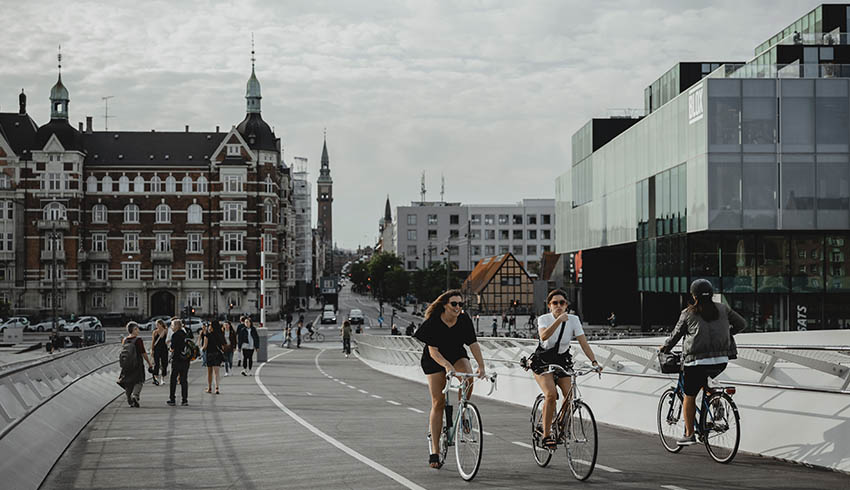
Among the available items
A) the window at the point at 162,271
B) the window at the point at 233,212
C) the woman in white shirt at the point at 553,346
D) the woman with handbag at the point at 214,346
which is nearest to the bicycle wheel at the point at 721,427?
the woman in white shirt at the point at 553,346

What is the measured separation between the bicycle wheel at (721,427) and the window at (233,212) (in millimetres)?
88711

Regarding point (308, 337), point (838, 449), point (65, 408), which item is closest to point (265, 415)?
point (65, 408)

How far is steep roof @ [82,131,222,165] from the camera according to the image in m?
96.7

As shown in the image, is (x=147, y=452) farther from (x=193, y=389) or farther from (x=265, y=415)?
(x=193, y=389)

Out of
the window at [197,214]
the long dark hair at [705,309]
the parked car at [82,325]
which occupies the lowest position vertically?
the parked car at [82,325]

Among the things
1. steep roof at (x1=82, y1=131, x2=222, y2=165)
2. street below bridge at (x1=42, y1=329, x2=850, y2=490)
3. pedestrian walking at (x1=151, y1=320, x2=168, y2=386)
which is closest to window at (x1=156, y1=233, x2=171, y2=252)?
steep roof at (x1=82, y1=131, x2=222, y2=165)

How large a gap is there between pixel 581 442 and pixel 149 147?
307ft

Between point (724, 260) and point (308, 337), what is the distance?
40565mm

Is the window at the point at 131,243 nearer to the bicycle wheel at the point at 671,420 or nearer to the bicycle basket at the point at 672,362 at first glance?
the bicycle wheel at the point at 671,420

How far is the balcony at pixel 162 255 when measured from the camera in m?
96.2

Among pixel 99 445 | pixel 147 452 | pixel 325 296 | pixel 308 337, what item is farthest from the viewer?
pixel 325 296

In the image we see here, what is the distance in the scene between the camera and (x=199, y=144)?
9869cm

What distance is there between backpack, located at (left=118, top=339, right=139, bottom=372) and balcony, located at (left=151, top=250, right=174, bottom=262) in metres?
79.8

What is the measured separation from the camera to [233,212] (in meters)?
96.5
